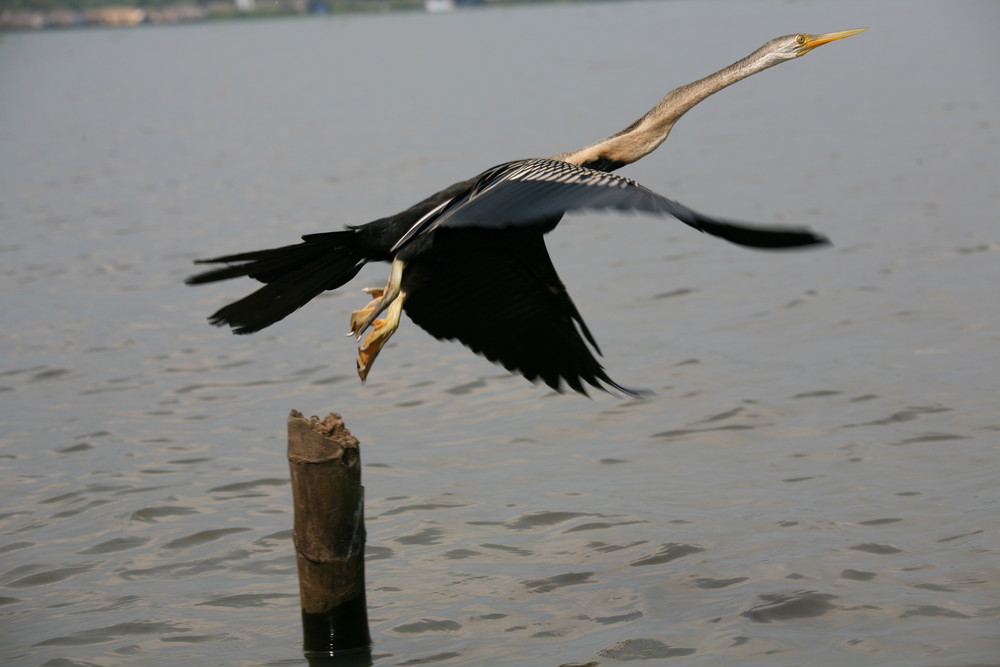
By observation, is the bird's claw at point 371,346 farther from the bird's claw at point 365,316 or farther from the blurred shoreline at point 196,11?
the blurred shoreline at point 196,11

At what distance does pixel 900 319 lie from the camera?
9.45 m

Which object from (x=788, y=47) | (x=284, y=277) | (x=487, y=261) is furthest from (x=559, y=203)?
(x=788, y=47)

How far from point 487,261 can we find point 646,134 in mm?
899

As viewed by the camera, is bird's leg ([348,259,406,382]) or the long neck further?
the long neck

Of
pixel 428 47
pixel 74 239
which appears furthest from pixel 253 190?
pixel 428 47

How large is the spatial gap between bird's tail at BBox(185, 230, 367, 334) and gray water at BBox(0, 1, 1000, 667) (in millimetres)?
1407

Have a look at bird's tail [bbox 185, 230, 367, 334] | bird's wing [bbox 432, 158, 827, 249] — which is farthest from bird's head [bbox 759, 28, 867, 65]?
bird's tail [bbox 185, 230, 367, 334]

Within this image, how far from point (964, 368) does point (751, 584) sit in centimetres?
342

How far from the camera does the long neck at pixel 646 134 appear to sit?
5418mm

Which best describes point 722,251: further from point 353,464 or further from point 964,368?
point 353,464

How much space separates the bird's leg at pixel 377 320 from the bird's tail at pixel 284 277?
0.19m

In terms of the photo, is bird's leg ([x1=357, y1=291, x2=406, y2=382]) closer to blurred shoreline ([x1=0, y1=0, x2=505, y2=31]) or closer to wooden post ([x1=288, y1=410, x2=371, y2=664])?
wooden post ([x1=288, y1=410, x2=371, y2=664])

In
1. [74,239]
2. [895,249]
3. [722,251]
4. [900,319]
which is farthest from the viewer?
[74,239]

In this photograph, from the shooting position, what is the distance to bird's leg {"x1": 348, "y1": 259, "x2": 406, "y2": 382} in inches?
193
